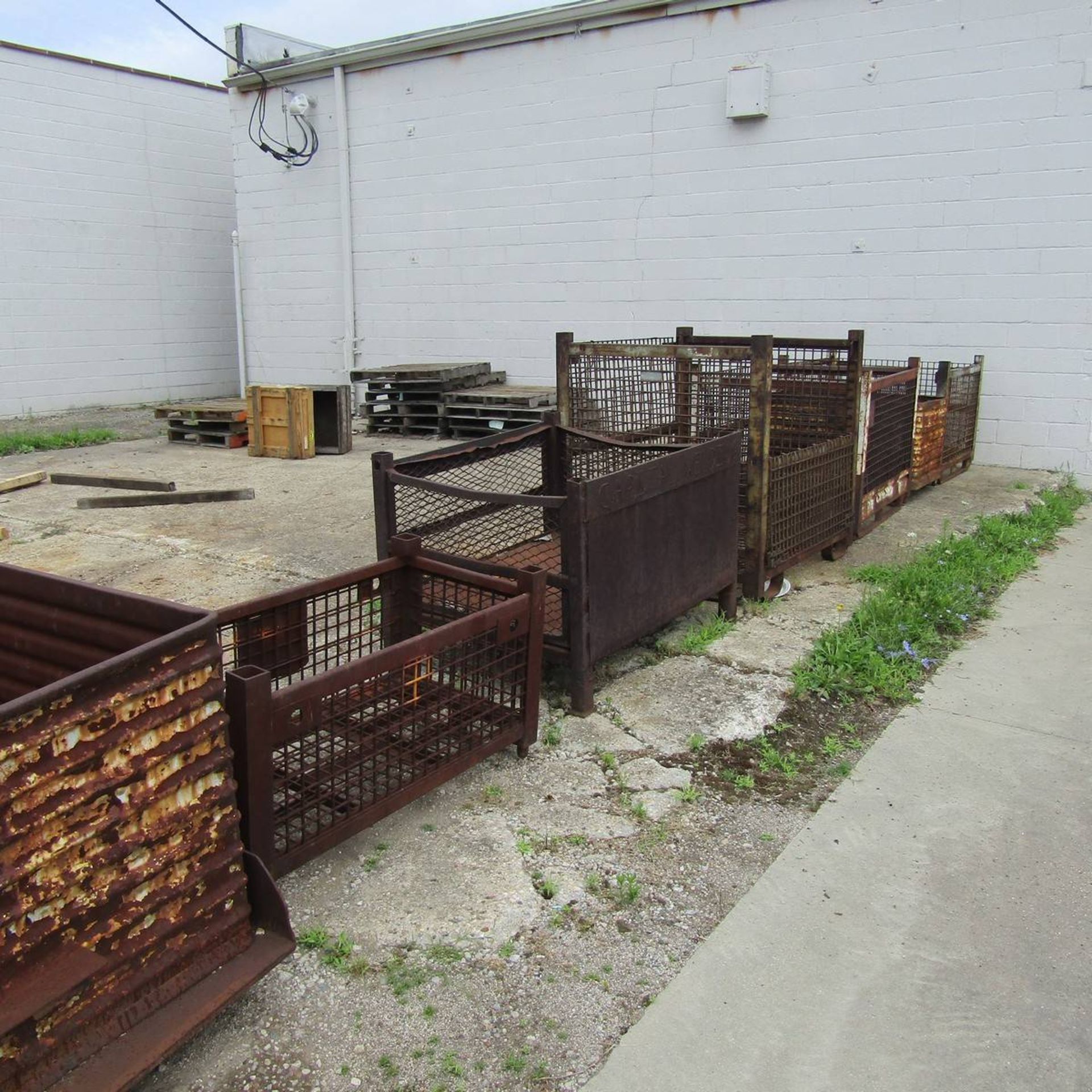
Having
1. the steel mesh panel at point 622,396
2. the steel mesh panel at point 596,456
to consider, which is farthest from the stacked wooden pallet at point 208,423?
the steel mesh panel at point 596,456

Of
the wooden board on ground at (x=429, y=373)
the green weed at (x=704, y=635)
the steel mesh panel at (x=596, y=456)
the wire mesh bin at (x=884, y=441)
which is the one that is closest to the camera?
the green weed at (x=704, y=635)

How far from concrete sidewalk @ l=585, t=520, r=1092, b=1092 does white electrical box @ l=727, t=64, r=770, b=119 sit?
750 cm

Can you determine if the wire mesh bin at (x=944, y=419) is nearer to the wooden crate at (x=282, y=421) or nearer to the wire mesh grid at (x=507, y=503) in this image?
the wire mesh grid at (x=507, y=503)

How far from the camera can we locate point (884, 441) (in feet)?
21.2

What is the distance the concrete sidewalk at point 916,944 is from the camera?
6.91 feet

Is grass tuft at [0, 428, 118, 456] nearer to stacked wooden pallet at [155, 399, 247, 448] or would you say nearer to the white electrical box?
stacked wooden pallet at [155, 399, 247, 448]

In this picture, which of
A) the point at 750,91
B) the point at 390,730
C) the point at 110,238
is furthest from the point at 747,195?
the point at 110,238

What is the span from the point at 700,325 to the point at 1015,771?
7692 mm

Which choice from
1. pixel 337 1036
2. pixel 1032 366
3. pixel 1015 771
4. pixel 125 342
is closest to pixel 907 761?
pixel 1015 771

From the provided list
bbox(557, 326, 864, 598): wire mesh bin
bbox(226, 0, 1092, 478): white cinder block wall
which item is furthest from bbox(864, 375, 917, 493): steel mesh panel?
bbox(226, 0, 1092, 478): white cinder block wall

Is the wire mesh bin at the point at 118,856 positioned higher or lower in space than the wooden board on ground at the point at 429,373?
lower

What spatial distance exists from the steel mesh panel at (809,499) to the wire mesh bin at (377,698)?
6.49 feet

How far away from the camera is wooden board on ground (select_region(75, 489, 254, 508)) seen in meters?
7.56

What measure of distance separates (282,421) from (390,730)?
25.1 feet
